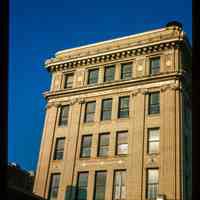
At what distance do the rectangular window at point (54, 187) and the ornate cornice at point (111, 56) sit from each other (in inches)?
463

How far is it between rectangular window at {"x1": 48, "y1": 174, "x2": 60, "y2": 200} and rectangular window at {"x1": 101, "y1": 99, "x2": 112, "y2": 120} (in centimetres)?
702

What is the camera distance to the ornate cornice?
1303 inches

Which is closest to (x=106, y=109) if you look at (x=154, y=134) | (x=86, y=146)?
(x=86, y=146)

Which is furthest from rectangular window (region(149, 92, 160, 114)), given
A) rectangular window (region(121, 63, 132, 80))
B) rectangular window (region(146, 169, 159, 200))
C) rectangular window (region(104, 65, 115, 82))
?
rectangular window (region(146, 169, 159, 200))

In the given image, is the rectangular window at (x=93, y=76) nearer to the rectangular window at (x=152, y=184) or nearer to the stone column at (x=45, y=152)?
the stone column at (x=45, y=152)

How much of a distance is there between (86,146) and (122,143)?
12.2ft

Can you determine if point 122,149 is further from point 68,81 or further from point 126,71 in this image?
point 68,81

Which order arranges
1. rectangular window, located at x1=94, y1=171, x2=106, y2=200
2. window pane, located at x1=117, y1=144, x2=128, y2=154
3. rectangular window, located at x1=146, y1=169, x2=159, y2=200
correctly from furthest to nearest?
window pane, located at x1=117, y1=144, x2=128, y2=154
rectangular window, located at x1=94, y1=171, x2=106, y2=200
rectangular window, located at x1=146, y1=169, x2=159, y2=200

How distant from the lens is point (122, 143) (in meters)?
31.0

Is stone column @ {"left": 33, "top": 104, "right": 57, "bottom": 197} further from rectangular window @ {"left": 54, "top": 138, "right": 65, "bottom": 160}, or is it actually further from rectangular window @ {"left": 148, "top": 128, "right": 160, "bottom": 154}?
rectangular window @ {"left": 148, "top": 128, "right": 160, "bottom": 154}

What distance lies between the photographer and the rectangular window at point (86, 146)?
3239 centimetres
